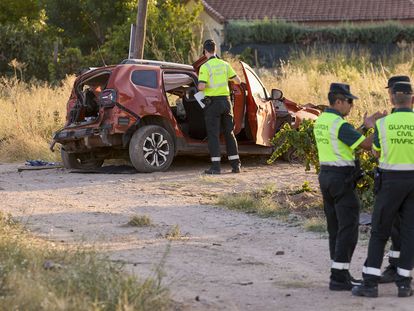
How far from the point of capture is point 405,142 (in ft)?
27.2

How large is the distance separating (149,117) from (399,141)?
781cm

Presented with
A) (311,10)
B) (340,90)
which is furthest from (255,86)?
(311,10)

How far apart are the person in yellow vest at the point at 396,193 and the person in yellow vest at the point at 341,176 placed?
7.2 inches

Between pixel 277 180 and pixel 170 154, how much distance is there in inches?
73.0

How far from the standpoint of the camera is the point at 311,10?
147 ft

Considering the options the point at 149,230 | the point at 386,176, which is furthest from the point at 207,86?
the point at 386,176

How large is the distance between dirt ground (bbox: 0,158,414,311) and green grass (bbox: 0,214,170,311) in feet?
1.82

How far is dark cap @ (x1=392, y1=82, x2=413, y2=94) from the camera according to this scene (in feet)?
27.6

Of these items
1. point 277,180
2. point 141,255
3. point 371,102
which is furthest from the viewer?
point 371,102

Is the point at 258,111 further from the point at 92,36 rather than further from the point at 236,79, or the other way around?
the point at 92,36

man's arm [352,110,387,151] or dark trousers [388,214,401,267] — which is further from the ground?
man's arm [352,110,387,151]

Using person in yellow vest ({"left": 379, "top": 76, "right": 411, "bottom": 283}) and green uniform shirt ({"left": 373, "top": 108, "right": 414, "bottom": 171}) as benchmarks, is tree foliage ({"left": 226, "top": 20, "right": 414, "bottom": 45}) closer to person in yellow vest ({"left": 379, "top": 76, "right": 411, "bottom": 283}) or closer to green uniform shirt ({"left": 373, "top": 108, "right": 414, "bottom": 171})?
person in yellow vest ({"left": 379, "top": 76, "right": 411, "bottom": 283})

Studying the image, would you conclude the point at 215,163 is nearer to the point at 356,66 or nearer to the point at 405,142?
the point at 405,142

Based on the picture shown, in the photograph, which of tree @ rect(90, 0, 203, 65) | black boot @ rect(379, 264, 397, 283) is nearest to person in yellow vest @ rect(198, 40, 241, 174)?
black boot @ rect(379, 264, 397, 283)
